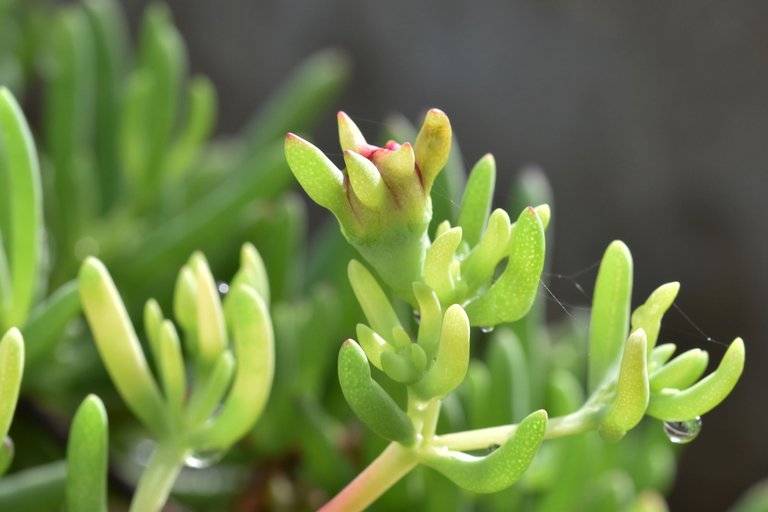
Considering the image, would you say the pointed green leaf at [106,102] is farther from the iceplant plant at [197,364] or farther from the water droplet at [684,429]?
the water droplet at [684,429]

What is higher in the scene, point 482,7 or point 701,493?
point 482,7

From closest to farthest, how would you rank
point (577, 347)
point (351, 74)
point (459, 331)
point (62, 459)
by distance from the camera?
1. point (459, 331)
2. point (62, 459)
3. point (577, 347)
4. point (351, 74)

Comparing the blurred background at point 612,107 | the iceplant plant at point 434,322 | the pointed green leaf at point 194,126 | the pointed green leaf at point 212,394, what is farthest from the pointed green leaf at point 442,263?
the blurred background at point 612,107

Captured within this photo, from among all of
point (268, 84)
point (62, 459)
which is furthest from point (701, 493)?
point (62, 459)

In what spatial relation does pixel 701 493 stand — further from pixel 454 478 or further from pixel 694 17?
pixel 454 478

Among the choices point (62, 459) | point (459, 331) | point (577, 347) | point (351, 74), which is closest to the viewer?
point (459, 331)

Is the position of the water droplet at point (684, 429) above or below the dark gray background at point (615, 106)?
above

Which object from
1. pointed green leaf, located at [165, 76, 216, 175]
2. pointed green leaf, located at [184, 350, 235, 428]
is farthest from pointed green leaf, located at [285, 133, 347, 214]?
pointed green leaf, located at [165, 76, 216, 175]
